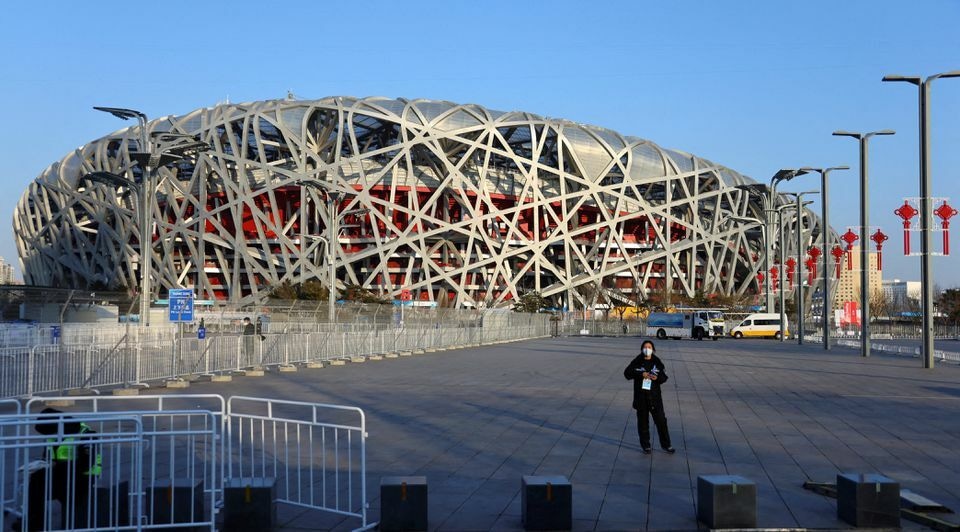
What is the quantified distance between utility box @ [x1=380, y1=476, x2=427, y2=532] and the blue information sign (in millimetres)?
15674

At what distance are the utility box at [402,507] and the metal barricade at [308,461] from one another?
28 cm

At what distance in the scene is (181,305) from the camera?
2141 cm

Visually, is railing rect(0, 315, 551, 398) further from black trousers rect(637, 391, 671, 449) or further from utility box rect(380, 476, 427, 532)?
utility box rect(380, 476, 427, 532)

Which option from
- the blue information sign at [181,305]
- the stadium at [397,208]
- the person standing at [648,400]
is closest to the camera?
the person standing at [648,400]

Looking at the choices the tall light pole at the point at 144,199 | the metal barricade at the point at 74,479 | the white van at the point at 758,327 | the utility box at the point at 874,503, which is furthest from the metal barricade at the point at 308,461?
the white van at the point at 758,327

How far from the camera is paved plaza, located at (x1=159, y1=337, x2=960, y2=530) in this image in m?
7.48

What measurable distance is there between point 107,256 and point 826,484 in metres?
78.6

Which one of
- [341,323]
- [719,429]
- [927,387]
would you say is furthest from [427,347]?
[719,429]

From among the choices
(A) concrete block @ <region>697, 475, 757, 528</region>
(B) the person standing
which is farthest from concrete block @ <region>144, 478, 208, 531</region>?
(B) the person standing

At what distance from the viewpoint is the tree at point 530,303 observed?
75438mm

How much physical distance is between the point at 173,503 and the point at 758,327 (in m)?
60.1

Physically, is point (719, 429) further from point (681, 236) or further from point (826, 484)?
point (681, 236)

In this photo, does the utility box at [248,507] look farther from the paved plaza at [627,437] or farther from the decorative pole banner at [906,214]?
the decorative pole banner at [906,214]

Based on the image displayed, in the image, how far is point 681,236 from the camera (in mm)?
86375
